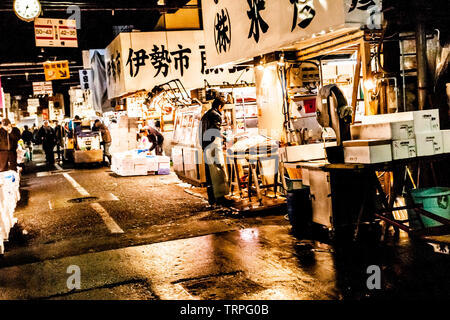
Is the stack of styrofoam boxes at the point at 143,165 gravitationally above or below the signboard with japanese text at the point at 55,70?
below

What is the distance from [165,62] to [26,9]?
24.4ft

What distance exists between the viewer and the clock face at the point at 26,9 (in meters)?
13.9

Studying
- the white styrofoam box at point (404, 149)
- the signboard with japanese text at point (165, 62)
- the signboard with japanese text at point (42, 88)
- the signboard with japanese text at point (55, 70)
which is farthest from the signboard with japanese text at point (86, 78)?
the white styrofoam box at point (404, 149)

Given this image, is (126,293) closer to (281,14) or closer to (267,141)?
(267,141)

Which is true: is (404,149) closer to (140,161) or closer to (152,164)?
(152,164)

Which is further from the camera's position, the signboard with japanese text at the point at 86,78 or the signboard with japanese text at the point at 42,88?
the signboard with japanese text at the point at 42,88

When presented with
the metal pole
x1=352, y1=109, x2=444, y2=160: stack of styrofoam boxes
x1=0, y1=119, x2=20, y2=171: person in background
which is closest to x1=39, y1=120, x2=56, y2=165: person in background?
x1=0, y1=119, x2=20, y2=171: person in background

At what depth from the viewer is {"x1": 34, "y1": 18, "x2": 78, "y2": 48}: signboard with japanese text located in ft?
55.5

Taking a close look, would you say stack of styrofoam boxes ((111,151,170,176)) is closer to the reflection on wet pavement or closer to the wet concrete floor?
the wet concrete floor

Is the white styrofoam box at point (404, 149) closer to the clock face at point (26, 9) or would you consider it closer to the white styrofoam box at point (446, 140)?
the white styrofoam box at point (446, 140)

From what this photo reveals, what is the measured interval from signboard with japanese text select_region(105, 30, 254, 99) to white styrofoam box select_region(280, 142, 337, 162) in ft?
37.4

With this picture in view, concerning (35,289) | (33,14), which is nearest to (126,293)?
(35,289)

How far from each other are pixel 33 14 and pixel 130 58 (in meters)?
6.53

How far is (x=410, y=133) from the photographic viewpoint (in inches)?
279
